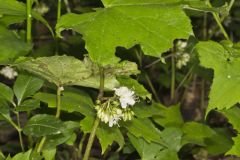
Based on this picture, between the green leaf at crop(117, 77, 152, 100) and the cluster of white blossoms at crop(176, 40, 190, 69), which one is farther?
the cluster of white blossoms at crop(176, 40, 190, 69)

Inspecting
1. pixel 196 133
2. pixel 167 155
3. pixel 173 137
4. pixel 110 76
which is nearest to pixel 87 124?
pixel 110 76

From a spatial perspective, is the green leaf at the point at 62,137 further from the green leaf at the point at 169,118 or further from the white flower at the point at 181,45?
the white flower at the point at 181,45

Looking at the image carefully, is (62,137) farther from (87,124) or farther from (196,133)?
(196,133)

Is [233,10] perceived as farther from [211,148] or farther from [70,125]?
[70,125]

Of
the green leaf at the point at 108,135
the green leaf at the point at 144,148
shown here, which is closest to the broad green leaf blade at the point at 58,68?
the green leaf at the point at 108,135

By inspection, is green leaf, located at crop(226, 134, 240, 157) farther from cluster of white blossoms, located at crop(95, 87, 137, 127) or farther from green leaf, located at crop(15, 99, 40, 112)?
green leaf, located at crop(15, 99, 40, 112)

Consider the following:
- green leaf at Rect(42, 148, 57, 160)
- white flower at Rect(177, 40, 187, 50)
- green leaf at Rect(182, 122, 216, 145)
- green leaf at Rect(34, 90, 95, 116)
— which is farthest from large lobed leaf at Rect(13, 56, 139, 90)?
white flower at Rect(177, 40, 187, 50)

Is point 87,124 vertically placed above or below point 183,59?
above
